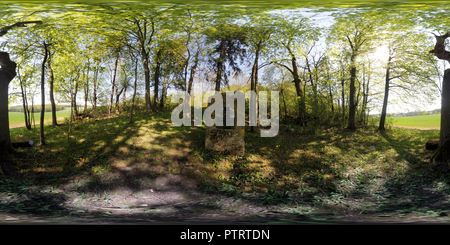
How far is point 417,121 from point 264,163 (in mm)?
2022

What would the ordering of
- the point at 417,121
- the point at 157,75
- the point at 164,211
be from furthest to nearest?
the point at 157,75 → the point at 417,121 → the point at 164,211

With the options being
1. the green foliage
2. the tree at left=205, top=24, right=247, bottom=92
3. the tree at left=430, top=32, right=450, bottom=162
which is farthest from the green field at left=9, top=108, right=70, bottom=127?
the tree at left=430, top=32, right=450, bottom=162

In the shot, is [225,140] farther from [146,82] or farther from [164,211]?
[146,82]

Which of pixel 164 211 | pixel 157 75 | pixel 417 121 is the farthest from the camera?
pixel 157 75

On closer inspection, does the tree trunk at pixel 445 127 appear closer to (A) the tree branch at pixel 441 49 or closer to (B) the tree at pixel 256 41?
(A) the tree branch at pixel 441 49

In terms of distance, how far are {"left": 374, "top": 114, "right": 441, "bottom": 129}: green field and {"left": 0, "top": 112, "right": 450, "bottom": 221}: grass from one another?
0.08m

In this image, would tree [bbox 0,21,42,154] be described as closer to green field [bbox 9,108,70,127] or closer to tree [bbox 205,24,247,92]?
green field [bbox 9,108,70,127]

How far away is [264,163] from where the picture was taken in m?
2.34

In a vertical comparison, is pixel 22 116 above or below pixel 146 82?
below

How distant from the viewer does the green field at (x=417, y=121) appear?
2297mm

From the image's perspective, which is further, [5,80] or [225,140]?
[225,140]

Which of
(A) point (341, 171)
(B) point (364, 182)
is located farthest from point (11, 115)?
(B) point (364, 182)

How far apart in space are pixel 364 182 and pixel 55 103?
3.81 metres

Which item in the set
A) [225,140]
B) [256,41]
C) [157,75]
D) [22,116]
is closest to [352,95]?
[256,41]
